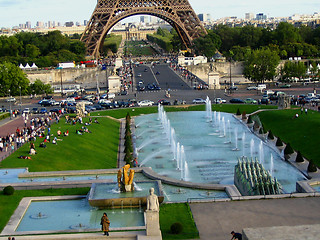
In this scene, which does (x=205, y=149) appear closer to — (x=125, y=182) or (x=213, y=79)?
(x=125, y=182)

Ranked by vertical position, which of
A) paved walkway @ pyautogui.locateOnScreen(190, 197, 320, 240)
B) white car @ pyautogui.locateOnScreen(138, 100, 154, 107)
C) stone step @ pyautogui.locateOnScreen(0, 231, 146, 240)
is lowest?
paved walkway @ pyautogui.locateOnScreen(190, 197, 320, 240)

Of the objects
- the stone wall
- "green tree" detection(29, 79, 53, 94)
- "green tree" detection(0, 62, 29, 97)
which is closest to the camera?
"green tree" detection(0, 62, 29, 97)

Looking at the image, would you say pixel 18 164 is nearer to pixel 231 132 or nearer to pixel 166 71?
pixel 231 132

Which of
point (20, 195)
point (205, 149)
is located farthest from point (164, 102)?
point (20, 195)

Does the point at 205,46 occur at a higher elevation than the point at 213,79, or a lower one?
higher

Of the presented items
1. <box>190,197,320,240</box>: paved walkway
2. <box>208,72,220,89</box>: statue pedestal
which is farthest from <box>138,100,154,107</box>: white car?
<box>190,197,320,240</box>: paved walkway

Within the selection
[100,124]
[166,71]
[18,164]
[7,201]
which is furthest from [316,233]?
[166,71]

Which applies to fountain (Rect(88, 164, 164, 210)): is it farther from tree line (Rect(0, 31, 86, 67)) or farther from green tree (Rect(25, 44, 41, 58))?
green tree (Rect(25, 44, 41, 58))
